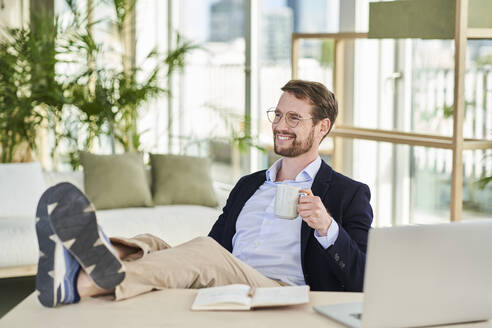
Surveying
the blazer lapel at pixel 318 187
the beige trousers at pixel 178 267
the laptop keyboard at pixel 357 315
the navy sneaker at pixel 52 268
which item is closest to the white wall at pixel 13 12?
the blazer lapel at pixel 318 187

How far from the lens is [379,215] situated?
4938 millimetres

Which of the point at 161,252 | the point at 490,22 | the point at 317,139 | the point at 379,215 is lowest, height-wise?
the point at 379,215

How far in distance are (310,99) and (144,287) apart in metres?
1.05

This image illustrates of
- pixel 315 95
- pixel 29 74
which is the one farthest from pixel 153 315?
pixel 29 74

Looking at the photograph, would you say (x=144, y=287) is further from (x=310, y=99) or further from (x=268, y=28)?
(x=268, y=28)

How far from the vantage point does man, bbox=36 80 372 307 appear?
178 centimetres

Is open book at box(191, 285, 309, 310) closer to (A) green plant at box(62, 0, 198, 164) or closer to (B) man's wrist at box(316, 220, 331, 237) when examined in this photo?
(B) man's wrist at box(316, 220, 331, 237)

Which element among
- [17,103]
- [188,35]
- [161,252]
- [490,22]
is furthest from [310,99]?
[188,35]

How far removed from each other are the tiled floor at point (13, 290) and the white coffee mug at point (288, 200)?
2456mm

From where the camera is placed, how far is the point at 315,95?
106 inches

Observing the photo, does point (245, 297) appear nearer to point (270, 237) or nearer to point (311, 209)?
point (311, 209)

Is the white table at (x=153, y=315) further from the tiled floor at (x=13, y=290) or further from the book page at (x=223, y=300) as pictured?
the tiled floor at (x=13, y=290)

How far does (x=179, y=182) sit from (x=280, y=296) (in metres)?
3.31

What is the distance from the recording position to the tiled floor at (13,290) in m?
4.31
